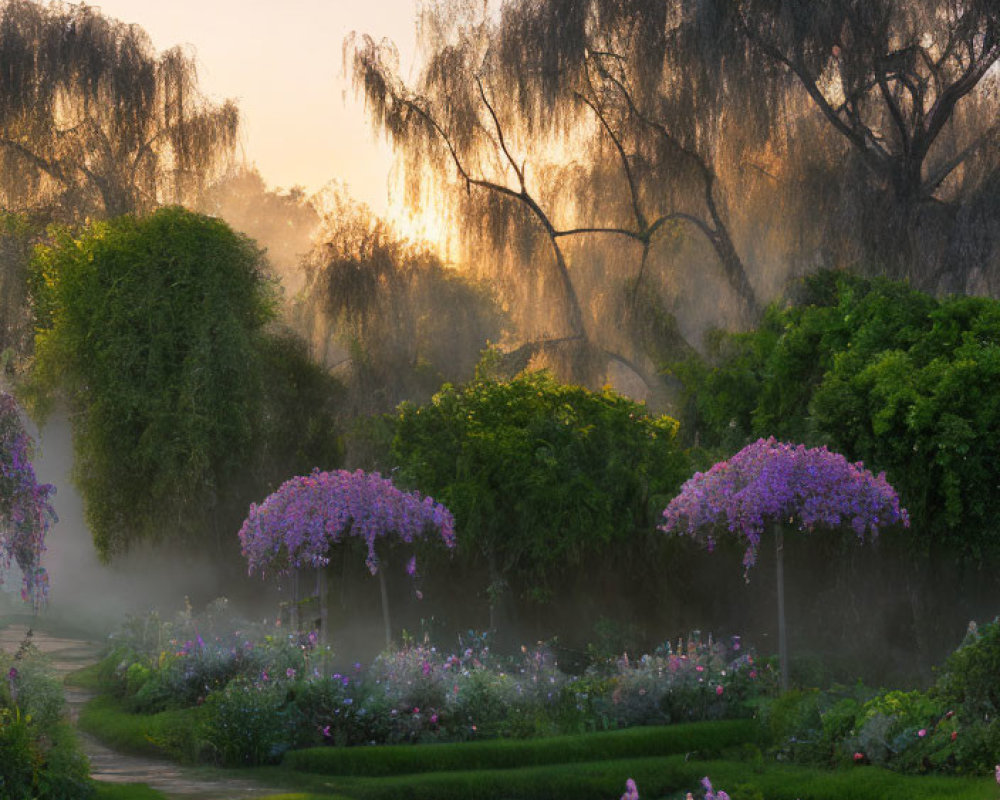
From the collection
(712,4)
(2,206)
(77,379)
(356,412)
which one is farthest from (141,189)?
(712,4)

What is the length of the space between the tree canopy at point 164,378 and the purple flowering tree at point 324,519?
8720 mm

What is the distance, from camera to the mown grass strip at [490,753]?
12.2m

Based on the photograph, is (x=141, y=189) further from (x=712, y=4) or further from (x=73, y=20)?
(x=712, y=4)

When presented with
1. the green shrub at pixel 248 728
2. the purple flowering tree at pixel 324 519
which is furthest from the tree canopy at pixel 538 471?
the green shrub at pixel 248 728

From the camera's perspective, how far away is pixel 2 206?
2916 cm

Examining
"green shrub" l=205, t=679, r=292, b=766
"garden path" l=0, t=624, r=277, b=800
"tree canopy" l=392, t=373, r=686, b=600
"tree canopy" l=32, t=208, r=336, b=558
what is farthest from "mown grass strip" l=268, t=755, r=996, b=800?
"tree canopy" l=32, t=208, r=336, b=558

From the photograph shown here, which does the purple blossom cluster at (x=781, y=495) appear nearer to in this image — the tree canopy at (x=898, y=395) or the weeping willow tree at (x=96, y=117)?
the tree canopy at (x=898, y=395)

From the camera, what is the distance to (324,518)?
15.4m

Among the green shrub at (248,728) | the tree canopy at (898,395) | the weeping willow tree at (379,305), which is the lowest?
the green shrub at (248,728)

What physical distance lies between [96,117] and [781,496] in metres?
20.1

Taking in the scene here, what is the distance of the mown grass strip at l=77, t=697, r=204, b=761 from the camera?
13523mm

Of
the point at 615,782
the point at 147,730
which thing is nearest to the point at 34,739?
the point at 147,730

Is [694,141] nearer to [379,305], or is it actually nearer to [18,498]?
[379,305]

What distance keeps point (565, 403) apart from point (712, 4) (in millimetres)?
8518
